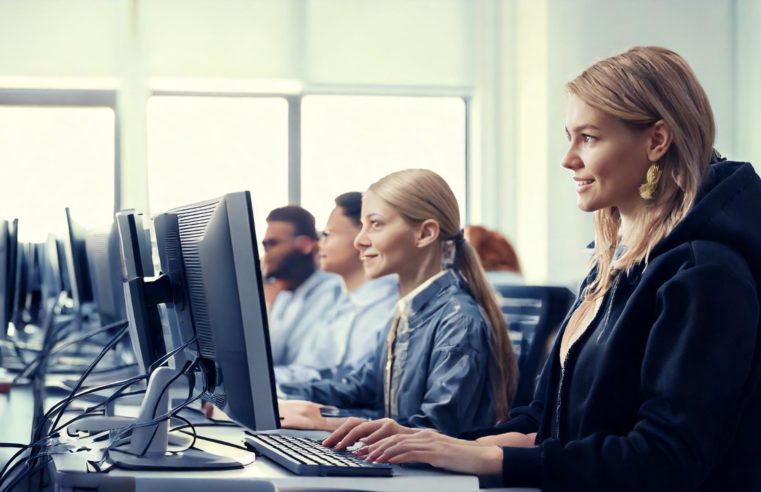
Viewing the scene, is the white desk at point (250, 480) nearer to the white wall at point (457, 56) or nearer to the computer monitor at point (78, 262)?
the computer monitor at point (78, 262)

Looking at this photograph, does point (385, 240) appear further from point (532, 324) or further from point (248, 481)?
point (248, 481)

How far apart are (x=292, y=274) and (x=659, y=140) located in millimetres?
2687

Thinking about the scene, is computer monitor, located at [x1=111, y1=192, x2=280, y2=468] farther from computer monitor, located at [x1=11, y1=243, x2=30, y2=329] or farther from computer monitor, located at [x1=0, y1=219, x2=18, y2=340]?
computer monitor, located at [x1=11, y1=243, x2=30, y2=329]

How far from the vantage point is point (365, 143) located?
6.28m

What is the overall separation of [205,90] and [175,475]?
5.13m

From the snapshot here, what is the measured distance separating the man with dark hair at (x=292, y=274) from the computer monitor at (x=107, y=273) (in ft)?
3.07

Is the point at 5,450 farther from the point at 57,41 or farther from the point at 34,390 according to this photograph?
the point at 57,41

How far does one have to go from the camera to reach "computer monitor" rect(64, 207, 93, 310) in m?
3.09

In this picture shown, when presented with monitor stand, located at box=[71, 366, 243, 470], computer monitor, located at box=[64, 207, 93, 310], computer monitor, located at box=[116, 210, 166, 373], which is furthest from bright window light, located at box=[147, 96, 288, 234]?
monitor stand, located at box=[71, 366, 243, 470]

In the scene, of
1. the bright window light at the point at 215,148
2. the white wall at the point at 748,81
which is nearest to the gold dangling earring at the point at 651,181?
the white wall at the point at 748,81

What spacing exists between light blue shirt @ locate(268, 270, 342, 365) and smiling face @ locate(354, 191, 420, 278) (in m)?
1.49

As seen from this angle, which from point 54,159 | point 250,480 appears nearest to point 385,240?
point 250,480

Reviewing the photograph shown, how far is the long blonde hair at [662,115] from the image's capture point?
1.33 m

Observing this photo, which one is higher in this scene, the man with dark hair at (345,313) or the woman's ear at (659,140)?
the woman's ear at (659,140)
